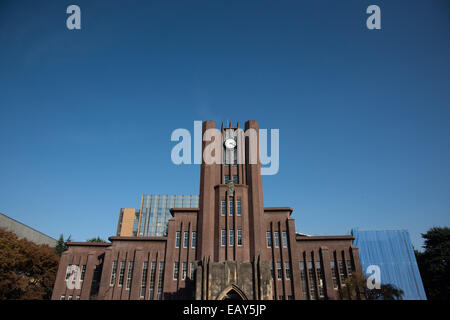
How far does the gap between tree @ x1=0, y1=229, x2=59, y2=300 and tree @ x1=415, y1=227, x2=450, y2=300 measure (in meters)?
64.8

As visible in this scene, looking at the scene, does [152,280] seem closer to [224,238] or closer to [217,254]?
[217,254]

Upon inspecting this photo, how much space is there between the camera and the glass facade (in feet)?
388

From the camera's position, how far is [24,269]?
4434 centimetres

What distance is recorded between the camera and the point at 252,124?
143 feet

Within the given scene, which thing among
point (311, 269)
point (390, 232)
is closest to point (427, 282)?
point (390, 232)

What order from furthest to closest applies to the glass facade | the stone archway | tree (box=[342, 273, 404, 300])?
the glass facade → tree (box=[342, 273, 404, 300]) → the stone archway

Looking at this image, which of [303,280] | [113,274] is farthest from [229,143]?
[113,274]

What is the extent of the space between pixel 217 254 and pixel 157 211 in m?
92.6

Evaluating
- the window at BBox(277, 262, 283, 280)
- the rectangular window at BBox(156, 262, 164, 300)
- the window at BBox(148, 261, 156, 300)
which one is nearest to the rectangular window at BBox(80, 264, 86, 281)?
the window at BBox(148, 261, 156, 300)

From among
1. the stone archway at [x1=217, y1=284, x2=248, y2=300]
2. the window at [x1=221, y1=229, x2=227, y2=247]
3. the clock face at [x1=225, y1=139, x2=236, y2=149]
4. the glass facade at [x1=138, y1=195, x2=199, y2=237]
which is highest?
the glass facade at [x1=138, y1=195, x2=199, y2=237]

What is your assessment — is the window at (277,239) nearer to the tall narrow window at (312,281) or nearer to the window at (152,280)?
the tall narrow window at (312,281)

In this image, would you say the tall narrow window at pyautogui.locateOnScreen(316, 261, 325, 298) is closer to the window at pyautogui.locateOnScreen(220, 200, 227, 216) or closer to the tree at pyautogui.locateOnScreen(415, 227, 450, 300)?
the window at pyautogui.locateOnScreen(220, 200, 227, 216)

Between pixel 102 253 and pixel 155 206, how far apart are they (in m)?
85.3

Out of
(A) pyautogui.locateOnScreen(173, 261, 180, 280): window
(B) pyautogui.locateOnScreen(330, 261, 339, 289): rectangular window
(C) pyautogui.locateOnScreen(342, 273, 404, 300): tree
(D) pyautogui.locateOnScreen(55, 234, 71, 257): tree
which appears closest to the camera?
(C) pyautogui.locateOnScreen(342, 273, 404, 300): tree
